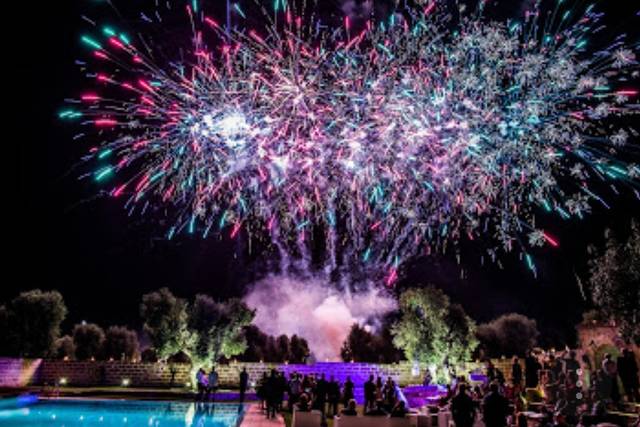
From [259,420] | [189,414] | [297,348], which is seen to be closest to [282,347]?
[297,348]

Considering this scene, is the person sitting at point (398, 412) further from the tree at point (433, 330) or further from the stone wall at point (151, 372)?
the tree at point (433, 330)

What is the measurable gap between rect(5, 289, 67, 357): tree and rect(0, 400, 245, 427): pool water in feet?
68.5

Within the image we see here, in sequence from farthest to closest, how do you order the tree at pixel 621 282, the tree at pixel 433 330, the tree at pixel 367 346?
the tree at pixel 367 346 < the tree at pixel 433 330 < the tree at pixel 621 282

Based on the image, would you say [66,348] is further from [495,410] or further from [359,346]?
[495,410]

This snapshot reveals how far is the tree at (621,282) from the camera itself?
1065 inches

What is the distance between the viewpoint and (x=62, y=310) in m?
48.4

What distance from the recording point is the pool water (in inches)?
797

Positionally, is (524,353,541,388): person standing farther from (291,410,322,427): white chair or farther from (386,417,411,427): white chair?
(291,410,322,427): white chair

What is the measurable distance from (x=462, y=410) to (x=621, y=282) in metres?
20.0

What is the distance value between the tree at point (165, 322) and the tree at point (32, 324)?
8076mm

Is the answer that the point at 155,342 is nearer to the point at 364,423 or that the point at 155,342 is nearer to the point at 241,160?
the point at 241,160

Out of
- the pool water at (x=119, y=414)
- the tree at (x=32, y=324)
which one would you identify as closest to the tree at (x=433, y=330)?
the pool water at (x=119, y=414)

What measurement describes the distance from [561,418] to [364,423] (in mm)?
4617

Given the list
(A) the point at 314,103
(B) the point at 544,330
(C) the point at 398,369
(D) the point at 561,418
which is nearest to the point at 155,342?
(C) the point at 398,369
